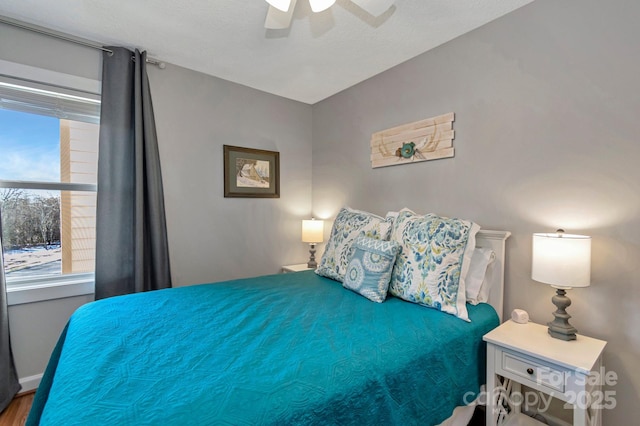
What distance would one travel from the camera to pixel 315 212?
3408 millimetres

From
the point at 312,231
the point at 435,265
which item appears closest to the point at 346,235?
the point at 435,265

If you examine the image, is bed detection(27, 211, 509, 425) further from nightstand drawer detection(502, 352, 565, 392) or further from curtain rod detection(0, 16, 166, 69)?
curtain rod detection(0, 16, 166, 69)

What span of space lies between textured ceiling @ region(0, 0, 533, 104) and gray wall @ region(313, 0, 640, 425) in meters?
0.22

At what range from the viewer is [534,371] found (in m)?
1.31

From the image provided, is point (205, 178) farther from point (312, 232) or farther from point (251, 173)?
point (312, 232)

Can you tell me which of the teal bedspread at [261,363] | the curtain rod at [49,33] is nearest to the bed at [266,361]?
the teal bedspread at [261,363]

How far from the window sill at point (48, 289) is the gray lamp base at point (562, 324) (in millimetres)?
2973

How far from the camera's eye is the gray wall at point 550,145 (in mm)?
1423

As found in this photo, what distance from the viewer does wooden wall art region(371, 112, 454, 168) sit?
2123 millimetres

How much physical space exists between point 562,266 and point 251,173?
8.24ft

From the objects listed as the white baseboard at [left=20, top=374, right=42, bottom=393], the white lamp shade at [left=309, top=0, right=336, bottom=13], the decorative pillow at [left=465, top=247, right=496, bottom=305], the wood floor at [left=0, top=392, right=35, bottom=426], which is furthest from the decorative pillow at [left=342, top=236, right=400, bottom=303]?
the white baseboard at [left=20, top=374, right=42, bottom=393]

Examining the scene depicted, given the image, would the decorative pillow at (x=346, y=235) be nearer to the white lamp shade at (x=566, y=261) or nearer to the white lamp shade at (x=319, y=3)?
the white lamp shade at (x=566, y=261)

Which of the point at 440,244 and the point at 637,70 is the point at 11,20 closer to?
the point at 440,244

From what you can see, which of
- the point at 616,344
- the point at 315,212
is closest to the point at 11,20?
the point at 315,212
